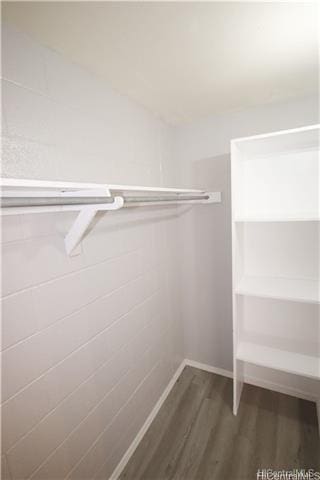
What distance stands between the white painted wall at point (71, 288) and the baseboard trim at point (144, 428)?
53mm

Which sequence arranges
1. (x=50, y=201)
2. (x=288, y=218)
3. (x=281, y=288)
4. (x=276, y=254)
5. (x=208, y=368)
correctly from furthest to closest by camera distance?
(x=208, y=368) → (x=276, y=254) → (x=281, y=288) → (x=288, y=218) → (x=50, y=201)

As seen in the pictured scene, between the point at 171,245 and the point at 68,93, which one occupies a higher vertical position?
the point at 68,93

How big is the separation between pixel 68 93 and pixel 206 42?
614mm

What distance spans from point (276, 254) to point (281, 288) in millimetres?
270

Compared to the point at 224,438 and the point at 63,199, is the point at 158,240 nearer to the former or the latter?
the point at 63,199

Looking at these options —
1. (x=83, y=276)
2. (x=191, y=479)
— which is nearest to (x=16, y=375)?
(x=83, y=276)

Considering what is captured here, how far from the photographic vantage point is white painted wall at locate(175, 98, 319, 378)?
168cm

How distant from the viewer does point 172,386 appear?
1979mm

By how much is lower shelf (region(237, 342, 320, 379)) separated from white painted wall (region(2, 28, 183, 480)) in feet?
2.37

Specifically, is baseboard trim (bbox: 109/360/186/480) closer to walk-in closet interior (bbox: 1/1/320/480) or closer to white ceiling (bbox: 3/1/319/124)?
walk-in closet interior (bbox: 1/1/320/480)

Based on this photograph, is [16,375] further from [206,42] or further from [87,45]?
[206,42]

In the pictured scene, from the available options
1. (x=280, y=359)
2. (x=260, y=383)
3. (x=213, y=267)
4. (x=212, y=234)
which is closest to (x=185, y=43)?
(x=212, y=234)

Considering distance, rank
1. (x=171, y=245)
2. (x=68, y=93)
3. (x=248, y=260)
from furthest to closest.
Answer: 1. (x=171, y=245)
2. (x=248, y=260)
3. (x=68, y=93)

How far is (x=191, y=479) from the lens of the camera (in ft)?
4.36
